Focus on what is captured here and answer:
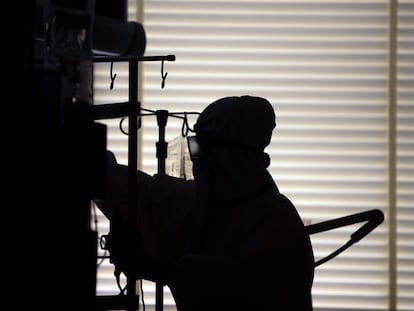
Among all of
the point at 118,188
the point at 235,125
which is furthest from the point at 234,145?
the point at 118,188

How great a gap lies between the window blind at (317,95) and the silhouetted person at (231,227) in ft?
3.94

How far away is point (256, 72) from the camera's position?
3123 mm

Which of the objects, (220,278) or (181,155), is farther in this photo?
(181,155)

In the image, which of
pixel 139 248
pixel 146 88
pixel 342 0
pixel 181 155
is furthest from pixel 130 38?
pixel 342 0

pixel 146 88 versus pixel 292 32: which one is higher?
pixel 292 32

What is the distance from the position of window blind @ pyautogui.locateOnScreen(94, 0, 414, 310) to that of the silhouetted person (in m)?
Result: 1.20

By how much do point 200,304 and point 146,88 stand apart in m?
1.49

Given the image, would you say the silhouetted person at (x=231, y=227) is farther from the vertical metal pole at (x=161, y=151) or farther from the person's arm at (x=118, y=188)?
the vertical metal pole at (x=161, y=151)

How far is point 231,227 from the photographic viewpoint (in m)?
1.86

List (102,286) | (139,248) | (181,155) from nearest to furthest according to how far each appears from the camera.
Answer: (139,248) → (181,155) → (102,286)

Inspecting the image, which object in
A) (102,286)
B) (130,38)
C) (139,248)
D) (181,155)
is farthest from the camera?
(102,286)

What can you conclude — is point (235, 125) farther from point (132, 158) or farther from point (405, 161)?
point (405, 161)

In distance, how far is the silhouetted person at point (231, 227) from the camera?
5.92 ft

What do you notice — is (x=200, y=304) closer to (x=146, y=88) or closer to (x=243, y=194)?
(x=243, y=194)
